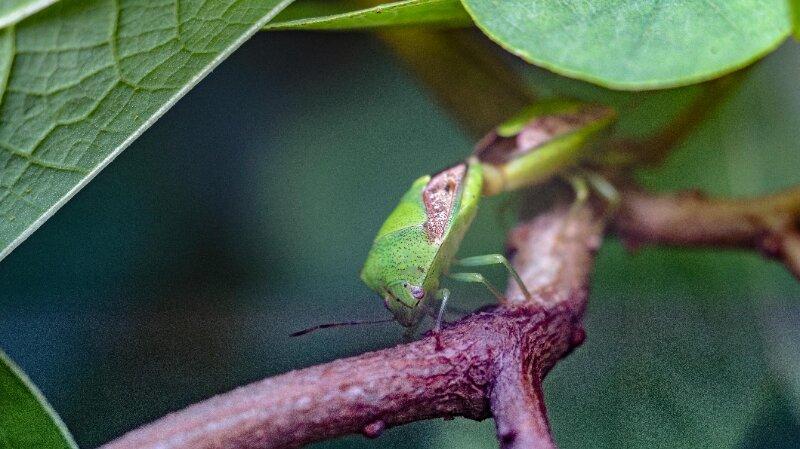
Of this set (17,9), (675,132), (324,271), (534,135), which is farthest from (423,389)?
(675,132)

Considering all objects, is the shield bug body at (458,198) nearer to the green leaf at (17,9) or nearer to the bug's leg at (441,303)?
the bug's leg at (441,303)

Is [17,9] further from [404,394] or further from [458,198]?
[458,198]

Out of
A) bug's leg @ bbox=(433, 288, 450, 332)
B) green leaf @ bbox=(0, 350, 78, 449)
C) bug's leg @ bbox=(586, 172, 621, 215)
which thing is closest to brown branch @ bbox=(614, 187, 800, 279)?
bug's leg @ bbox=(586, 172, 621, 215)

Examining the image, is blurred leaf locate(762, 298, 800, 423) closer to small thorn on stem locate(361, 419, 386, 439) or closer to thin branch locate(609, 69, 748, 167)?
thin branch locate(609, 69, 748, 167)

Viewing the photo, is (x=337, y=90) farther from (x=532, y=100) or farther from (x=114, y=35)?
(x=114, y=35)

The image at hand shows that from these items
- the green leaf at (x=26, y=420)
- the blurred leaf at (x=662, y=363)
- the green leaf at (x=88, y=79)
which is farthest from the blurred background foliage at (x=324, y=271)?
the green leaf at (x=88, y=79)

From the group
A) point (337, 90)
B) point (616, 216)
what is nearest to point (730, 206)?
point (616, 216)
